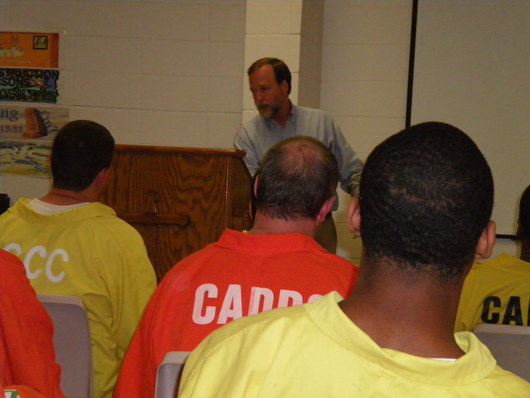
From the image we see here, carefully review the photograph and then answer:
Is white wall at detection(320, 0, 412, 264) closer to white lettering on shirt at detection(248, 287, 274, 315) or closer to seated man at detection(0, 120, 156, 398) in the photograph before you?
seated man at detection(0, 120, 156, 398)

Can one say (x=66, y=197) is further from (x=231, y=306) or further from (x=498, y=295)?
(x=498, y=295)

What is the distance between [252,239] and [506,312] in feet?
2.81

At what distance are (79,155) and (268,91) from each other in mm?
1790

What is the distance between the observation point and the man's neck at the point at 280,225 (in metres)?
1.88

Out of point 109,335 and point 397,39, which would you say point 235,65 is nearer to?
point 397,39

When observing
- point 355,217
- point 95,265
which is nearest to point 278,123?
point 95,265

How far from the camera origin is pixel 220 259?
1652mm

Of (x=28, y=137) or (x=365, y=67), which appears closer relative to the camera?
(x=365, y=67)

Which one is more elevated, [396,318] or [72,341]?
[396,318]

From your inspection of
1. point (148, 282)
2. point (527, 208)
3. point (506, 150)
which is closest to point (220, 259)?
point (148, 282)

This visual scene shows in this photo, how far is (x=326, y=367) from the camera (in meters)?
0.78

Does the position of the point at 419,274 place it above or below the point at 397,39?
below

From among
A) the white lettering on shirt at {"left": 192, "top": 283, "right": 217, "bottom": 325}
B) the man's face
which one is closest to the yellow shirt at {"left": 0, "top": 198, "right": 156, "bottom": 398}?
the white lettering on shirt at {"left": 192, "top": 283, "right": 217, "bottom": 325}

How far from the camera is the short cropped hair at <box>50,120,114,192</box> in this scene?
93.9 inches
